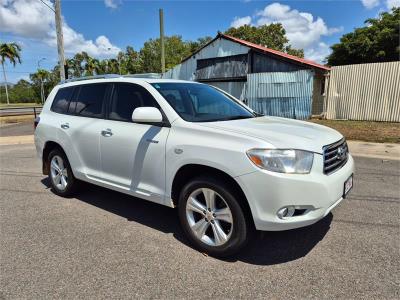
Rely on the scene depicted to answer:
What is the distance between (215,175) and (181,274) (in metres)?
0.97

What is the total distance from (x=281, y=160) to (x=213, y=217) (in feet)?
3.00

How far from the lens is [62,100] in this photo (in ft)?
17.3

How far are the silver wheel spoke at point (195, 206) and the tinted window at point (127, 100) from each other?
1.21m

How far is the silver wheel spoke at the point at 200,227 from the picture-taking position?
338 centimetres

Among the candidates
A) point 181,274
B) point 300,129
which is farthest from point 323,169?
point 181,274

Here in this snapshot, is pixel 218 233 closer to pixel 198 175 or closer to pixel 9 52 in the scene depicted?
pixel 198 175

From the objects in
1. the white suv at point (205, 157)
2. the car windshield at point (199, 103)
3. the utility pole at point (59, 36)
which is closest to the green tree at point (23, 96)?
the utility pole at point (59, 36)

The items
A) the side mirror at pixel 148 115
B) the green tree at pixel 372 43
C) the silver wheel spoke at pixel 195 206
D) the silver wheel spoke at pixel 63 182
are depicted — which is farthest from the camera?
the green tree at pixel 372 43

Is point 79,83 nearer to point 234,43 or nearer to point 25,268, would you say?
point 25,268

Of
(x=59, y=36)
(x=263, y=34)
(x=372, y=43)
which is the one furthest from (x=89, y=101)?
(x=263, y=34)

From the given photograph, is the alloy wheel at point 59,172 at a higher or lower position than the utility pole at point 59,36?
lower

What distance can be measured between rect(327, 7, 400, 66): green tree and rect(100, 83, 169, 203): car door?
30811 millimetres

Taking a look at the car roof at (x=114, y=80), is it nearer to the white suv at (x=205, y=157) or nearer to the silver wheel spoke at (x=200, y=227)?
the white suv at (x=205, y=157)

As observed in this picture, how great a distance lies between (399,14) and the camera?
30.0m
